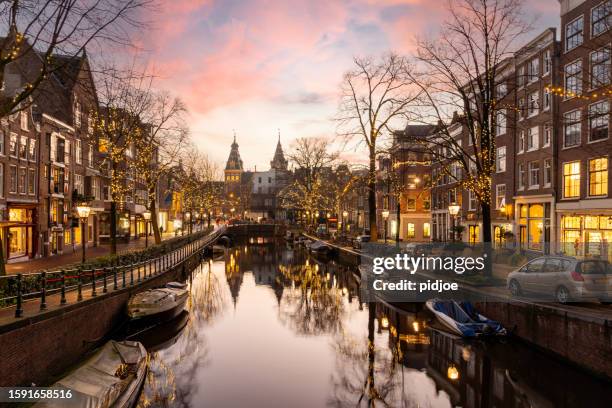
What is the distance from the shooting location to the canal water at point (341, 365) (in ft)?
51.8

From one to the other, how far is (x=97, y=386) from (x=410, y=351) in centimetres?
1239

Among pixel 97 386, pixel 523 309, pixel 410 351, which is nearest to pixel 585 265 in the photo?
pixel 523 309

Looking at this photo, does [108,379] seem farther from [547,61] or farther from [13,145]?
[547,61]

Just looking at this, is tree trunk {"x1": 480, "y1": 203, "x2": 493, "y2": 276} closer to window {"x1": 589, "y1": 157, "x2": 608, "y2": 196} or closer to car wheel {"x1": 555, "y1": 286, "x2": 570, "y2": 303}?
car wheel {"x1": 555, "y1": 286, "x2": 570, "y2": 303}

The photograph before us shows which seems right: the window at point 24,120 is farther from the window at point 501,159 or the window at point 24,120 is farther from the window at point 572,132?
the window at point 501,159

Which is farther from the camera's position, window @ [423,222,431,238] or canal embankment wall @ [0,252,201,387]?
window @ [423,222,431,238]

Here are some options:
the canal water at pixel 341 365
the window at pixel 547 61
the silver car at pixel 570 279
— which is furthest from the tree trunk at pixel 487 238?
the window at pixel 547 61

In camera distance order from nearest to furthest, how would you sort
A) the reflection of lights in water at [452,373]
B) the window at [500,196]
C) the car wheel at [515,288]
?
1. the reflection of lights in water at [452,373]
2. the car wheel at [515,288]
3. the window at [500,196]

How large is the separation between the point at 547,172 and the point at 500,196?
26.5 ft

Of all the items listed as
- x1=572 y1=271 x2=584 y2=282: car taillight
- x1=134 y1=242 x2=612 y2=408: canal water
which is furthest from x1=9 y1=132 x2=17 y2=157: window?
x1=572 y1=271 x2=584 y2=282: car taillight

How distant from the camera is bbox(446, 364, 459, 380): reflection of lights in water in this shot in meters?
17.4

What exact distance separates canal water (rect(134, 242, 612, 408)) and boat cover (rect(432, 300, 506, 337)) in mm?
511

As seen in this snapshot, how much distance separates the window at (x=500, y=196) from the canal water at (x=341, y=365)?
19.4 meters

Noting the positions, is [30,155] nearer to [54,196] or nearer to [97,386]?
[54,196]
